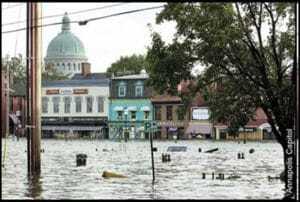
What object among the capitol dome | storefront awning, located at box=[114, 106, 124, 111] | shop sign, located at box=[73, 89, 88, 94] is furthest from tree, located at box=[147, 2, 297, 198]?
the capitol dome

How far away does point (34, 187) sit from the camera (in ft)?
99.6

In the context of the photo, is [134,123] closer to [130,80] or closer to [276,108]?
[130,80]

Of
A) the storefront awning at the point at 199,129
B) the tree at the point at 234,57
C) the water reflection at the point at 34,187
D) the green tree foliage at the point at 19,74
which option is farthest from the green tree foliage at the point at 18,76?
the tree at the point at 234,57

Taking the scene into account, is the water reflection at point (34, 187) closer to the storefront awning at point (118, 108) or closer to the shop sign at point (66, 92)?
the storefront awning at point (118, 108)

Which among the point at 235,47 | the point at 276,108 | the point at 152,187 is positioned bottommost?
→ the point at 152,187

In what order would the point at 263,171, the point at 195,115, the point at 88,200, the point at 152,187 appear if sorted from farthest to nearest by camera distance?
1. the point at 195,115
2. the point at 263,171
3. the point at 152,187
4. the point at 88,200

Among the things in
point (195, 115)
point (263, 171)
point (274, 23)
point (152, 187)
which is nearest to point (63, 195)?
point (152, 187)

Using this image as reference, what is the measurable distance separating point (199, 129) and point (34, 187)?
92297 millimetres

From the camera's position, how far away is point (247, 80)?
87.5ft

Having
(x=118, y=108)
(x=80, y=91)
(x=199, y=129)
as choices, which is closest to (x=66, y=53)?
(x=80, y=91)

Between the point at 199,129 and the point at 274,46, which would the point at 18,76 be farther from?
the point at 274,46

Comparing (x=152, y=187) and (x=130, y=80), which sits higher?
(x=130, y=80)

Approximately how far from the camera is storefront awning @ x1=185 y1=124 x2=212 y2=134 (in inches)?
4766

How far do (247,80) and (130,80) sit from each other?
4060 inches
